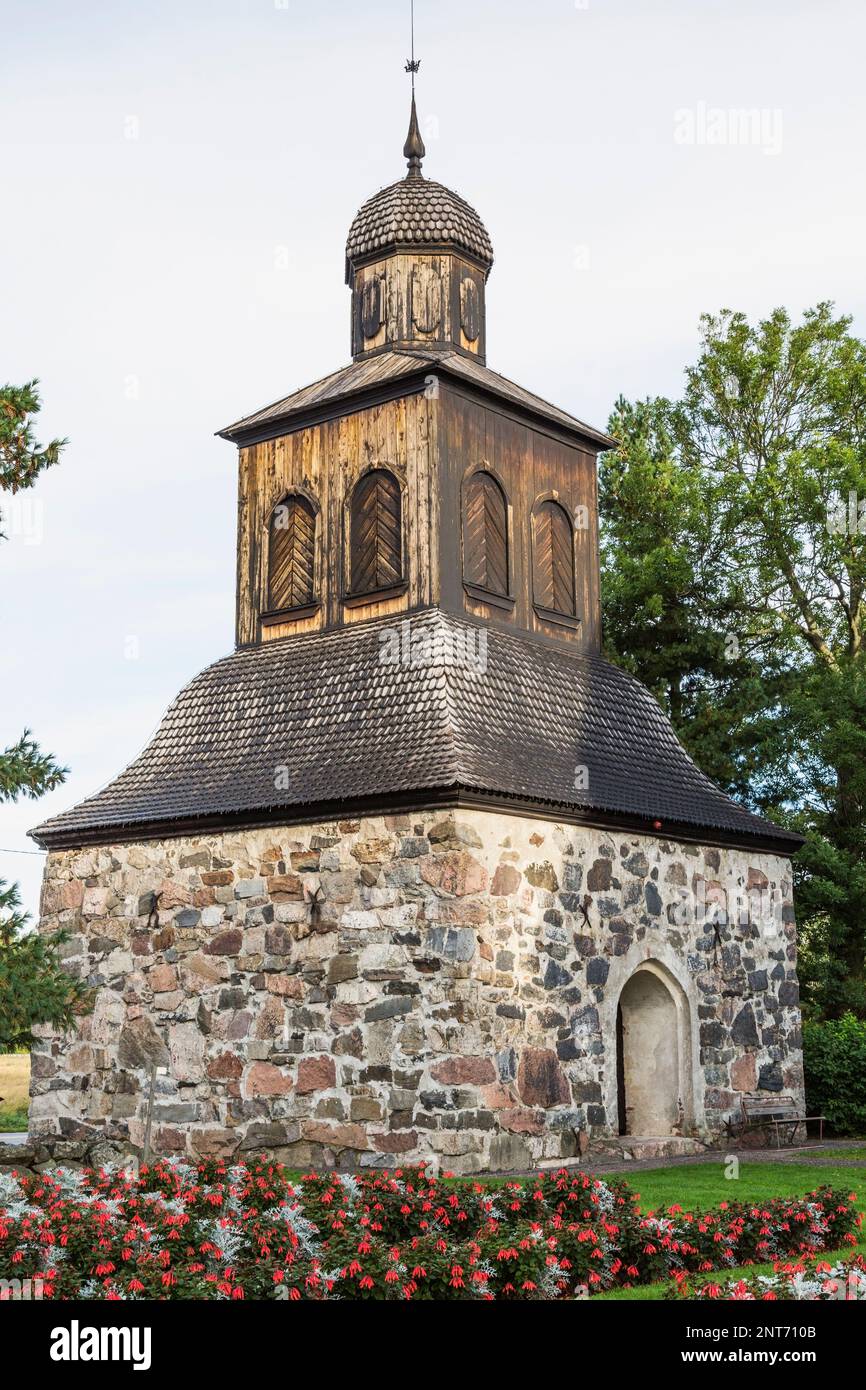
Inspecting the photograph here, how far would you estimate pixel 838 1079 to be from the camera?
59.3ft

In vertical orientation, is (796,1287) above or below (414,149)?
below

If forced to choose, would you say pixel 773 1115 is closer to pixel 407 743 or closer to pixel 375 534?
pixel 407 743

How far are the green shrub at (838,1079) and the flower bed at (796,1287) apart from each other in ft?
37.0

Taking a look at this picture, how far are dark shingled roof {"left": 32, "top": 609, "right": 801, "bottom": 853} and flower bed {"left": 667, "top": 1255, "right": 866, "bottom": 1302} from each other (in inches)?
261

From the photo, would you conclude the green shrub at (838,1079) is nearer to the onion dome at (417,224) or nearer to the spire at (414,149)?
the onion dome at (417,224)

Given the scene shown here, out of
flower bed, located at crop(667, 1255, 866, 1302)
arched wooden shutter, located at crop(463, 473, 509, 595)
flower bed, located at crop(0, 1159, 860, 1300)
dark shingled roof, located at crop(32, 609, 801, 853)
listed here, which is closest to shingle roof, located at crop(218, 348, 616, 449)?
arched wooden shutter, located at crop(463, 473, 509, 595)

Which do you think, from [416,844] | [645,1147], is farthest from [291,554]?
[645,1147]

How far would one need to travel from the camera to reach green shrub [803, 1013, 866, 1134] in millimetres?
17844

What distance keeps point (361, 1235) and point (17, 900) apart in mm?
3392

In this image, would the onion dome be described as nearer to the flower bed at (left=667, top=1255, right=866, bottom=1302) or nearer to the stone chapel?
the stone chapel

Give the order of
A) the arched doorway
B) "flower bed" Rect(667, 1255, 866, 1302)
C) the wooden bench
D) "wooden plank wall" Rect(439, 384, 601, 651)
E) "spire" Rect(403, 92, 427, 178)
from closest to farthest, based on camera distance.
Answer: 1. "flower bed" Rect(667, 1255, 866, 1302)
2. the arched doorway
3. the wooden bench
4. "wooden plank wall" Rect(439, 384, 601, 651)
5. "spire" Rect(403, 92, 427, 178)

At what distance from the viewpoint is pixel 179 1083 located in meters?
14.8
